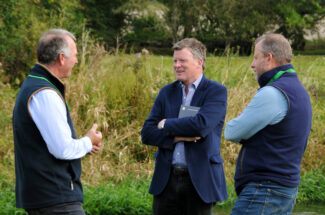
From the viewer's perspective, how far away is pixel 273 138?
127 inches

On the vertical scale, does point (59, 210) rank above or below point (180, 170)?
below

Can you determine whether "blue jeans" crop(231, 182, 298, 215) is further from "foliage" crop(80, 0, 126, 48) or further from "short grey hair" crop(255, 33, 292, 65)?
"foliage" crop(80, 0, 126, 48)

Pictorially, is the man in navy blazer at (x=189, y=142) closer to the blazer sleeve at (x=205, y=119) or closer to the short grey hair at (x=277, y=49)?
the blazer sleeve at (x=205, y=119)

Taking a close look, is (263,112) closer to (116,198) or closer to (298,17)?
(116,198)

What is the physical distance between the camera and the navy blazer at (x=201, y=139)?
3.79 metres

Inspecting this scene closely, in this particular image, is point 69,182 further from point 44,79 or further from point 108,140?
point 108,140

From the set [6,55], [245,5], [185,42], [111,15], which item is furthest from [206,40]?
[185,42]

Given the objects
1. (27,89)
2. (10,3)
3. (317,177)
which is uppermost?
(10,3)

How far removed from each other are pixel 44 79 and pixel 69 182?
668mm

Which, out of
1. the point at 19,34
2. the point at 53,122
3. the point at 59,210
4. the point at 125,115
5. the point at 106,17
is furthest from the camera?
the point at 106,17

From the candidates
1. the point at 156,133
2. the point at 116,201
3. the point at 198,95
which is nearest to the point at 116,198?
the point at 116,201

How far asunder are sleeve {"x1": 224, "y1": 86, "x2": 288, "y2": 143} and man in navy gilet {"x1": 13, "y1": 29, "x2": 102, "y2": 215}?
106cm

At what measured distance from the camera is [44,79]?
10.1 ft

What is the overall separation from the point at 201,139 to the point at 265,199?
0.84 metres
